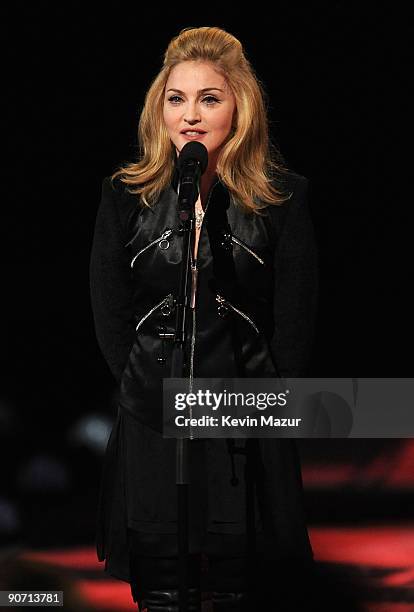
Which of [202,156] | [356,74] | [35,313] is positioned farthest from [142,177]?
[35,313]

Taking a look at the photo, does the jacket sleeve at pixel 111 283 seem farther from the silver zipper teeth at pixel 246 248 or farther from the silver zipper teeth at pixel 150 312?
the silver zipper teeth at pixel 246 248

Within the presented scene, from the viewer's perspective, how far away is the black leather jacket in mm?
1938

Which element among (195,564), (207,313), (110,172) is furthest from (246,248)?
(110,172)

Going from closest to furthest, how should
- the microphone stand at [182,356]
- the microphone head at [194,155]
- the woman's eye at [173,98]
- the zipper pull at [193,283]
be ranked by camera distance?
the microphone stand at [182,356] < the microphone head at [194,155] < the zipper pull at [193,283] < the woman's eye at [173,98]

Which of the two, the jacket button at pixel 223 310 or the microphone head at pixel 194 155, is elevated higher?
the microphone head at pixel 194 155

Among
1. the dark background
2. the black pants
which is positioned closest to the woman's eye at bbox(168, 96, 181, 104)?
the dark background

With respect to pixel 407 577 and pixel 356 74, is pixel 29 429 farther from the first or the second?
pixel 356 74

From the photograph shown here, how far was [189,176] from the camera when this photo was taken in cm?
164

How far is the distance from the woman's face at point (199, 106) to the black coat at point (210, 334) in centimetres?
10

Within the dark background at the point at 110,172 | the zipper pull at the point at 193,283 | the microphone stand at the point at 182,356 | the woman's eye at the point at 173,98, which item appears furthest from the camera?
the dark background at the point at 110,172

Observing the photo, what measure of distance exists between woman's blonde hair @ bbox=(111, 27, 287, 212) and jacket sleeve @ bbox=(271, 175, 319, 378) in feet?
0.16

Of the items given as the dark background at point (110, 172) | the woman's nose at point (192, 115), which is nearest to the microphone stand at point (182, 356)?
the woman's nose at point (192, 115)

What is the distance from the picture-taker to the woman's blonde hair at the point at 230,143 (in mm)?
2018

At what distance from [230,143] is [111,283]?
0.36 m
